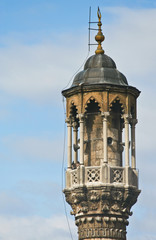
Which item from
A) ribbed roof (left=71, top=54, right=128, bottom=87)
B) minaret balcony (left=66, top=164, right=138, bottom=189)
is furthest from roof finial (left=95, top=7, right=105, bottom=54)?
minaret balcony (left=66, top=164, right=138, bottom=189)

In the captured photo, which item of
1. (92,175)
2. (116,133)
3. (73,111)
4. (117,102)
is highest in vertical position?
(117,102)

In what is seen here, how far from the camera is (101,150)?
174 feet

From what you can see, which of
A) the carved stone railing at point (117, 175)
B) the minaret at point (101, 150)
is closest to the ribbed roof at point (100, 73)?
the minaret at point (101, 150)

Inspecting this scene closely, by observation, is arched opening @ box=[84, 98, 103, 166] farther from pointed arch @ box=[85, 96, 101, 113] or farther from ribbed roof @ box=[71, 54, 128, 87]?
ribbed roof @ box=[71, 54, 128, 87]

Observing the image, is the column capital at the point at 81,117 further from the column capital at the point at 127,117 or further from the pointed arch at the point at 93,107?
the column capital at the point at 127,117

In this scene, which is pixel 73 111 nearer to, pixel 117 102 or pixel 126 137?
pixel 117 102

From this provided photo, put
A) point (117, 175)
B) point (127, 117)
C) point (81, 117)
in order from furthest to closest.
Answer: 1. point (127, 117)
2. point (81, 117)
3. point (117, 175)

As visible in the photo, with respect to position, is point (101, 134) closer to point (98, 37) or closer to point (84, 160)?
point (84, 160)

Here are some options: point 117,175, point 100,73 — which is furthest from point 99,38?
point 117,175

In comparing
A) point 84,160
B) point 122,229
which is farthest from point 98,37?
point 122,229

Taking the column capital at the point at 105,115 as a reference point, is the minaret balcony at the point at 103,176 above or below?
below

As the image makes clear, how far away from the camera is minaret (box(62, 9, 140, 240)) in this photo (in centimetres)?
5200

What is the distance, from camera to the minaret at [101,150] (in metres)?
52.0

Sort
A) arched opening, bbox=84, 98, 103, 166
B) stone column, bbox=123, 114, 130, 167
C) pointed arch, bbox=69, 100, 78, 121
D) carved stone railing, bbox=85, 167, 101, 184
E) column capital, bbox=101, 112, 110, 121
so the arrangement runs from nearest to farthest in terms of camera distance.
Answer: carved stone railing, bbox=85, 167, 101, 184
stone column, bbox=123, 114, 130, 167
column capital, bbox=101, 112, 110, 121
arched opening, bbox=84, 98, 103, 166
pointed arch, bbox=69, 100, 78, 121
